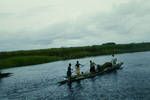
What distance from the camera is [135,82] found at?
4716 cm

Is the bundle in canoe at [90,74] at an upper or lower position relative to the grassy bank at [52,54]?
lower

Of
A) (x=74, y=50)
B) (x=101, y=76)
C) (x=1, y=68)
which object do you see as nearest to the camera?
(x=101, y=76)

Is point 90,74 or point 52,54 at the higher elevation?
point 52,54

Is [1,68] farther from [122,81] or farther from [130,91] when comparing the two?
[130,91]

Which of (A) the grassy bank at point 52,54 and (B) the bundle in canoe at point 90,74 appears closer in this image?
(B) the bundle in canoe at point 90,74

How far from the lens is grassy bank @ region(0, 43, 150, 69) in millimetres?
99062

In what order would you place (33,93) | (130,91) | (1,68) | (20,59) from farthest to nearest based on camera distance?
1. (20,59)
2. (1,68)
3. (33,93)
4. (130,91)

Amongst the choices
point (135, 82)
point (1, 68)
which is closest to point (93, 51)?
point (1, 68)

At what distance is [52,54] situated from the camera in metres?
124

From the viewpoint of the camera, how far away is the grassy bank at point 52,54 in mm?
99062

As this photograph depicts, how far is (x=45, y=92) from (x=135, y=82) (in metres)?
12.5

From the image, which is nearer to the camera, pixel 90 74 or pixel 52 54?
pixel 90 74

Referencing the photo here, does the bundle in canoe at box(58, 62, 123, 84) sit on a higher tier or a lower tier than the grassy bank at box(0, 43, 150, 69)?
lower

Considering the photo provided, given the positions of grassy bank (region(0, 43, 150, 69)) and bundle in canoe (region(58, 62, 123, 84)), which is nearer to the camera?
bundle in canoe (region(58, 62, 123, 84))
